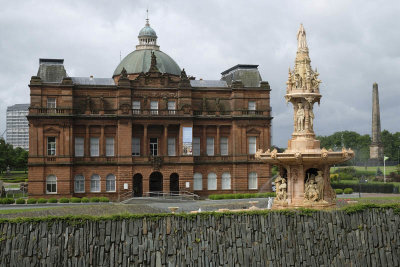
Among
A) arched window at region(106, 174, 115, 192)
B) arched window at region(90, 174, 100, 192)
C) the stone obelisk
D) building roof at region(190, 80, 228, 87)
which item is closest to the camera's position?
arched window at region(90, 174, 100, 192)

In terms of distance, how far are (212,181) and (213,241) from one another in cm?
4343

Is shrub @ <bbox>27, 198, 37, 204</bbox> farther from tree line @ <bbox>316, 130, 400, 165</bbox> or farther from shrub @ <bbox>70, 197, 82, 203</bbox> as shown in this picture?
tree line @ <bbox>316, 130, 400, 165</bbox>

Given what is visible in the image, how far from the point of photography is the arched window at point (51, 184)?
6269 centimetres

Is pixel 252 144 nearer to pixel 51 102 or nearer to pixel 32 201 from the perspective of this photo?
pixel 51 102

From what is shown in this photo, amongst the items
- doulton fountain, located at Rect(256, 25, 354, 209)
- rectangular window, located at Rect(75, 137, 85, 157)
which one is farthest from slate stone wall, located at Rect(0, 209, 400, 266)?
rectangular window, located at Rect(75, 137, 85, 157)

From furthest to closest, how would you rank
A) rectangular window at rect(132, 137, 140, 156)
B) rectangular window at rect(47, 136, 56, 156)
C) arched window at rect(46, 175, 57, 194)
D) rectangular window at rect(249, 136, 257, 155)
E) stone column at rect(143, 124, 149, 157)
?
1. rectangular window at rect(249, 136, 257, 155)
2. rectangular window at rect(132, 137, 140, 156)
3. stone column at rect(143, 124, 149, 157)
4. rectangular window at rect(47, 136, 56, 156)
5. arched window at rect(46, 175, 57, 194)

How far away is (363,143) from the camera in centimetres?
16950

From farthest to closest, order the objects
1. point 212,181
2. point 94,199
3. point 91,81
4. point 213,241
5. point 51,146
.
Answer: point 91,81
point 212,181
point 51,146
point 94,199
point 213,241

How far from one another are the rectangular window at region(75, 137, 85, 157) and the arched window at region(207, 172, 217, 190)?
16.1m

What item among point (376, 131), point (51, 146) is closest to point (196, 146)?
point (51, 146)

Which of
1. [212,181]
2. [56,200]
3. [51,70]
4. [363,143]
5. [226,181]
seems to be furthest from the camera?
[363,143]

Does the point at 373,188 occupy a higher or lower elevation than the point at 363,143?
lower

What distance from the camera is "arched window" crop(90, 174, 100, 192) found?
64062 mm

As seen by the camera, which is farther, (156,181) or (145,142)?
(156,181)
